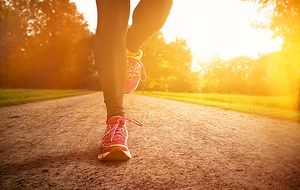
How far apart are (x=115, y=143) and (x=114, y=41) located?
71 centimetres

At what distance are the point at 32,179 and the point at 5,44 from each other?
2913 centimetres

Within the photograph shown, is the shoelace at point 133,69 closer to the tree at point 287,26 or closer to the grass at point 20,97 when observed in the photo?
the grass at point 20,97

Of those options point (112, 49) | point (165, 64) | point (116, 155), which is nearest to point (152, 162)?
point (116, 155)

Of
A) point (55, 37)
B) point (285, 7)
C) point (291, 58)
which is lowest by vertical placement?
point (291, 58)

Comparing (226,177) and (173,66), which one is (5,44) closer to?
(173,66)

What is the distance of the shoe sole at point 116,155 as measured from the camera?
1103mm

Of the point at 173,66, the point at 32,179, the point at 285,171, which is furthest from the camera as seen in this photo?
the point at 173,66

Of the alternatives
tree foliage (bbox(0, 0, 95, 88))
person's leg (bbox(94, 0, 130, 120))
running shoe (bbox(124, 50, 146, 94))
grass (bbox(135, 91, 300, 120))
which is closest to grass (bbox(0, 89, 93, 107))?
running shoe (bbox(124, 50, 146, 94))

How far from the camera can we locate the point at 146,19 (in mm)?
1475

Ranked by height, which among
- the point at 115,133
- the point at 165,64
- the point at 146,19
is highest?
the point at 165,64

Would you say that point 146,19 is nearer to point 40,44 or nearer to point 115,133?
point 115,133

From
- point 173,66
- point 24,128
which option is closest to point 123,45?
point 24,128

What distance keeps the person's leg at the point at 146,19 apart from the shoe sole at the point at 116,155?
0.98m

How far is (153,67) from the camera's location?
23766 mm
